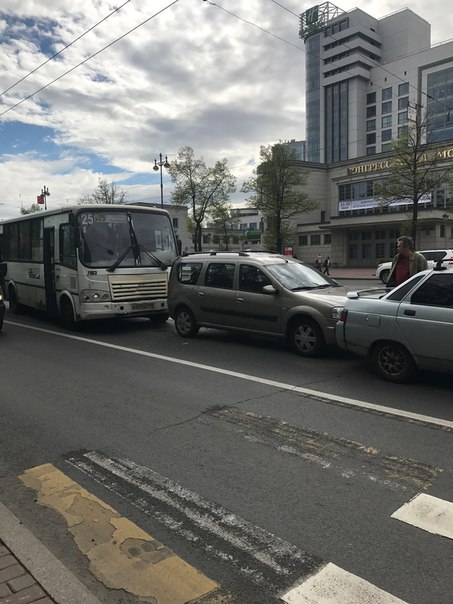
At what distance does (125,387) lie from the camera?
6938 mm

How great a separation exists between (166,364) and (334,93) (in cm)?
10398

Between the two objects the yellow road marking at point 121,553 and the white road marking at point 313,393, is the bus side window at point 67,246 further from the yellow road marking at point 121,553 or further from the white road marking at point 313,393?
the yellow road marking at point 121,553

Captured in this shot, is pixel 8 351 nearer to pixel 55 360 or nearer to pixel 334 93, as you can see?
pixel 55 360

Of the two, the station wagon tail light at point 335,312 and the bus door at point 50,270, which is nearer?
the station wagon tail light at point 335,312

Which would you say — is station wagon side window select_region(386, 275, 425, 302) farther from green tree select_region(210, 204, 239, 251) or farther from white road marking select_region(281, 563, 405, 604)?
green tree select_region(210, 204, 239, 251)

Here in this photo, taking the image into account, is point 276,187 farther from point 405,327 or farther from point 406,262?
point 405,327

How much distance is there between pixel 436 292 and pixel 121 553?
505 cm

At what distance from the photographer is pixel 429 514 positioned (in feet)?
11.5

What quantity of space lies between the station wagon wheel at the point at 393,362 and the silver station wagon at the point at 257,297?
122 cm

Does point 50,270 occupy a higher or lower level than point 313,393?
higher

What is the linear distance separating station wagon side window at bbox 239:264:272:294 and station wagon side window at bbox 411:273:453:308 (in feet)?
10.1

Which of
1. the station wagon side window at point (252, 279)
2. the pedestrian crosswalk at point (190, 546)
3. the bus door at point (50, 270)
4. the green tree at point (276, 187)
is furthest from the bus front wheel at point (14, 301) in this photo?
the green tree at point (276, 187)

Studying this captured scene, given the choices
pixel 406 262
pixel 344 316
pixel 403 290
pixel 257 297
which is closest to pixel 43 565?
pixel 344 316

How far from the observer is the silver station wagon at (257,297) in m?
8.41
